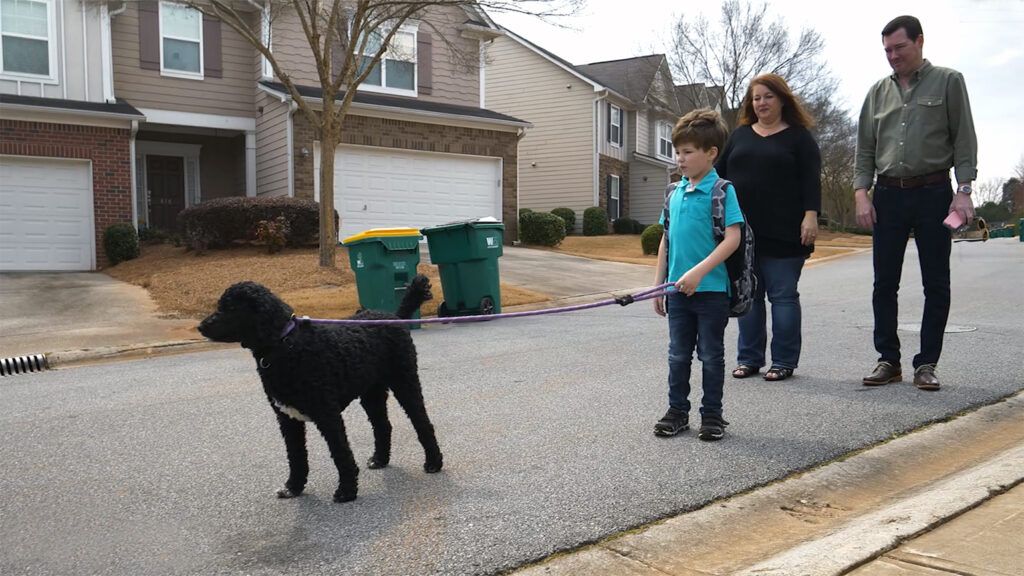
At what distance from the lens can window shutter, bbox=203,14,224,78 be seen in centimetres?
1891

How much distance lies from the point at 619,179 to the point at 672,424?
27592mm

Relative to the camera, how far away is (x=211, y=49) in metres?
19.0

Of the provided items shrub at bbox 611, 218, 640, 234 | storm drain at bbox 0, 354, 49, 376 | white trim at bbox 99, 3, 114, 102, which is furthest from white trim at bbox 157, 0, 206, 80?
storm drain at bbox 0, 354, 49, 376

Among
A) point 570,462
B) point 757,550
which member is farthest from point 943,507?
point 570,462

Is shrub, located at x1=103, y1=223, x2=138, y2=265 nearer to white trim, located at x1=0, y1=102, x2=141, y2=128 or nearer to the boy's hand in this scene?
white trim, located at x1=0, y1=102, x2=141, y2=128

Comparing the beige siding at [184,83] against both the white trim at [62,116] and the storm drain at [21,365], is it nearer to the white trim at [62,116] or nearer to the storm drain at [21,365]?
the white trim at [62,116]

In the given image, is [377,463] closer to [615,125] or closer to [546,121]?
[546,121]

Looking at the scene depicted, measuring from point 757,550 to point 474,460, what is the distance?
153 cm

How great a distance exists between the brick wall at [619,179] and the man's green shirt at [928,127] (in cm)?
2387

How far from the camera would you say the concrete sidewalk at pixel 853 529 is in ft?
8.42

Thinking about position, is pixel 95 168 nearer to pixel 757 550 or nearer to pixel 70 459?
pixel 70 459

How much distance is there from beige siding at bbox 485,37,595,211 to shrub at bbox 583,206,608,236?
41.5 inches

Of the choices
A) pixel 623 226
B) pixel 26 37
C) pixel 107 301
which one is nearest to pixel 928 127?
pixel 107 301

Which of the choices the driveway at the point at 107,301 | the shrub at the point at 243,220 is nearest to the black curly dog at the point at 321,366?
the driveway at the point at 107,301
